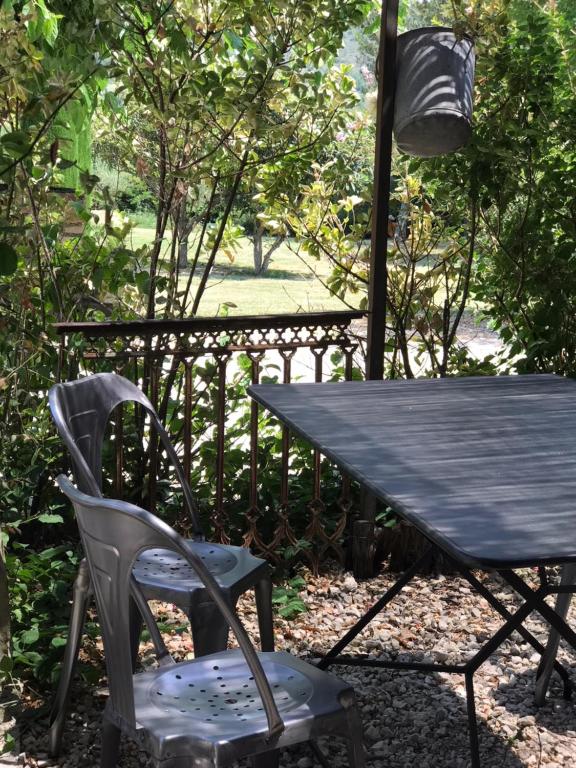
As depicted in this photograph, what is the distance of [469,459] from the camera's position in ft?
6.64

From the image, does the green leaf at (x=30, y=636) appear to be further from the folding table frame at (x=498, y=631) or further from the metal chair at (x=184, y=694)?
the metal chair at (x=184, y=694)

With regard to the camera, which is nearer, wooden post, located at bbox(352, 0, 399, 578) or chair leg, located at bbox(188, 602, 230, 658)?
chair leg, located at bbox(188, 602, 230, 658)

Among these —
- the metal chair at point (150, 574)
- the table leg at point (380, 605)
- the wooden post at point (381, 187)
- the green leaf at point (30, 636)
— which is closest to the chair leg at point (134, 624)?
the metal chair at point (150, 574)

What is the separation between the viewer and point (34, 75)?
3199 mm

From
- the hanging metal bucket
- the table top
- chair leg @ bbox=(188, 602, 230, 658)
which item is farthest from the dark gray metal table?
the hanging metal bucket

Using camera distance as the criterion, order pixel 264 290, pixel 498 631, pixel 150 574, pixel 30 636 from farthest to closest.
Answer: pixel 264 290, pixel 30 636, pixel 150 574, pixel 498 631

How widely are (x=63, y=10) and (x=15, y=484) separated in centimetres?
173

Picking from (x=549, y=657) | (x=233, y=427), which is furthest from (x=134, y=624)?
(x=233, y=427)

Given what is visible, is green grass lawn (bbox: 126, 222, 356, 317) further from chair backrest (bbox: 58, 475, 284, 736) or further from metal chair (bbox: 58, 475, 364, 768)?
chair backrest (bbox: 58, 475, 284, 736)

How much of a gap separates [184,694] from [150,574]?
1.97 ft

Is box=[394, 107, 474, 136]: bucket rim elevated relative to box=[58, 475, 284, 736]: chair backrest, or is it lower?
elevated

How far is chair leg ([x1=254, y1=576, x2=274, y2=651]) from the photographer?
232 cm

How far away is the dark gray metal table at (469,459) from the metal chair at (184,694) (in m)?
0.36

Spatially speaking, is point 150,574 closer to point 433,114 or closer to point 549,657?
point 549,657
